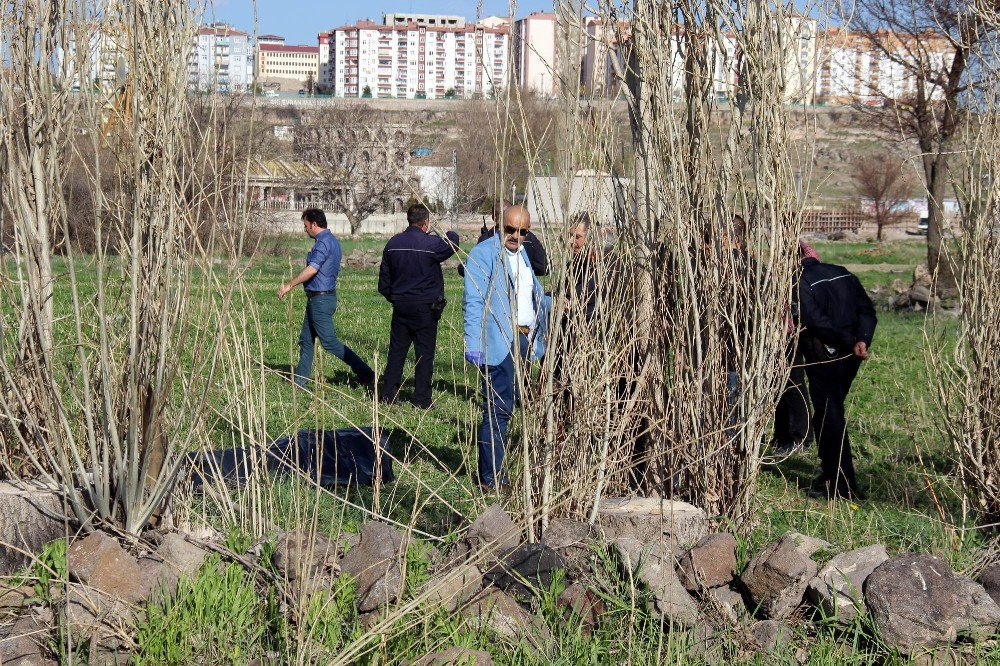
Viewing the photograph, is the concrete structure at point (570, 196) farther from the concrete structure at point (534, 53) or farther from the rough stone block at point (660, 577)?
the rough stone block at point (660, 577)

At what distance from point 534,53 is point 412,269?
474cm

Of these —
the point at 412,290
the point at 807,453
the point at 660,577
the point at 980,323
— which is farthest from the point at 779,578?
the point at 412,290

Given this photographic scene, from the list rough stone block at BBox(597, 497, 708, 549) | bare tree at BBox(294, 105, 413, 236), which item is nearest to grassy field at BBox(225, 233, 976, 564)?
rough stone block at BBox(597, 497, 708, 549)

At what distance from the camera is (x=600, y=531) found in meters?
4.48

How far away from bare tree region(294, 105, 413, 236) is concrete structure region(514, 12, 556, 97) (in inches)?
1691

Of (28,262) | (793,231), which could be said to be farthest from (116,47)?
(793,231)

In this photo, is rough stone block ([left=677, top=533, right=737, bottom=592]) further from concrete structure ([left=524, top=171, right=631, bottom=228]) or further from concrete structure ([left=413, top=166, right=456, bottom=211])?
concrete structure ([left=413, top=166, right=456, bottom=211])

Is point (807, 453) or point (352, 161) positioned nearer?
point (807, 453)

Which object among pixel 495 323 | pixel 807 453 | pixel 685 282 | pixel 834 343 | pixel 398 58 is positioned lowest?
pixel 807 453

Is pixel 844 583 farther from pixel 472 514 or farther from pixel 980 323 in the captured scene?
pixel 980 323

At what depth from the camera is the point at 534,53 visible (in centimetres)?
473

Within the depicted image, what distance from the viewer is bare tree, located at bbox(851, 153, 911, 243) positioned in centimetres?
5338

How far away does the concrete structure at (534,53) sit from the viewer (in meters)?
4.43

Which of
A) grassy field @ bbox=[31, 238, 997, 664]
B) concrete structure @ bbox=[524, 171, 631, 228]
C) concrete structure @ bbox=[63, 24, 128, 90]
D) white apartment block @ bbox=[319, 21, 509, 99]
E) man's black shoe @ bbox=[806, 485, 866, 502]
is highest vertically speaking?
white apartment block @ bbox=[319, 21, 509, 99]
